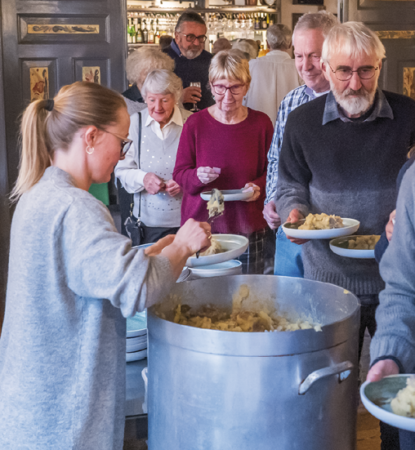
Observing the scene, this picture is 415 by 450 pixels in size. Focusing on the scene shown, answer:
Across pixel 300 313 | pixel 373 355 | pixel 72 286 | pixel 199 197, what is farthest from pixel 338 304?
pixel 199 197

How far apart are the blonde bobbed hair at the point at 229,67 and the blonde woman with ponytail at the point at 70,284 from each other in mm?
1441

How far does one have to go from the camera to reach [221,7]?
306 inches

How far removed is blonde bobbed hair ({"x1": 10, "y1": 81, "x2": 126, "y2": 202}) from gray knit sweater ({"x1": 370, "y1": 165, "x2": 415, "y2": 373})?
72cm

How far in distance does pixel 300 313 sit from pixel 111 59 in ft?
11.8

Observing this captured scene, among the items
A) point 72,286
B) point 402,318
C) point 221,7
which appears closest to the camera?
point 402,318

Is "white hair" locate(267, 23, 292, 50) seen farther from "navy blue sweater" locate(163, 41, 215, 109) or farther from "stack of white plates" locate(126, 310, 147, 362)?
"stack of white plates" locate(126, 310, 147, 362)

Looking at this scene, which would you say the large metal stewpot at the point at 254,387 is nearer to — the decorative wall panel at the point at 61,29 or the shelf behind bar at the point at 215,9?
the decorative wall panel at the point at 61,29

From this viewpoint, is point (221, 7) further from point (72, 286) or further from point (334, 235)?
point (72, 286)

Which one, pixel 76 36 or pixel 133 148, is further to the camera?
pixel 76 36

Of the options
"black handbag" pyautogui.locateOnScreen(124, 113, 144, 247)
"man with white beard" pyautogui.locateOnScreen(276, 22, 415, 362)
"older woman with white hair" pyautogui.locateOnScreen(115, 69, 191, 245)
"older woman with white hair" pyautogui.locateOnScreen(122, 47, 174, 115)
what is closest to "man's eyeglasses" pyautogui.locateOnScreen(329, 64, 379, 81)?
"man with white beard" pyautogui.locateOnScreen(276, 22, 415, 362)

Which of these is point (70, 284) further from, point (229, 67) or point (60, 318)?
point (229, 67)

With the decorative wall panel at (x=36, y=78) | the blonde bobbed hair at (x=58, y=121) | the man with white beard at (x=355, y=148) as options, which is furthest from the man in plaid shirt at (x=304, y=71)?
the decorative wall panel at (x=36, y=78)

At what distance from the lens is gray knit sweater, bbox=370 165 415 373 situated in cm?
115

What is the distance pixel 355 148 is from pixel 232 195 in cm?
68
